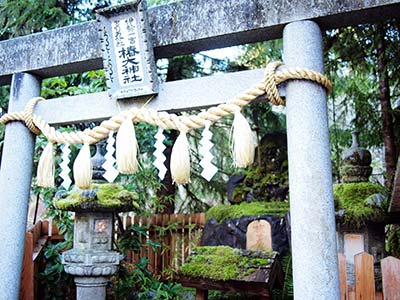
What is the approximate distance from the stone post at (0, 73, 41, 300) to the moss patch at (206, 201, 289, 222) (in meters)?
3.69

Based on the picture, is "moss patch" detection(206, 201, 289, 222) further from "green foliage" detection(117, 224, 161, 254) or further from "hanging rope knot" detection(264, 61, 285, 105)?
"hanging rope knot" detection(264, 61, 285, 105)

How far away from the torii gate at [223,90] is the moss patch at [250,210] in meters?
3.68

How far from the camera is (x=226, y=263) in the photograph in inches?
136

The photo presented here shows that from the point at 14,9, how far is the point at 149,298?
4519 millimetres

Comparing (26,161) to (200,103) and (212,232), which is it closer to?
(200,103)

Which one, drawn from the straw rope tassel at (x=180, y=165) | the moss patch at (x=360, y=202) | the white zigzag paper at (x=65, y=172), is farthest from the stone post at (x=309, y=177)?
the moss patch at (x=360, y=202)

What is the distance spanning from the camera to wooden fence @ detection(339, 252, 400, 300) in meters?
2.58

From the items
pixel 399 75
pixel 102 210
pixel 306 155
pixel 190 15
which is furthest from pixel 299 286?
pixel 399 75

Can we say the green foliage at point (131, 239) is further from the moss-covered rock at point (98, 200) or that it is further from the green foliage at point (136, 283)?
the moss-covered rock at point (98, 200)

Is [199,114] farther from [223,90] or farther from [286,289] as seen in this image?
[286,289]

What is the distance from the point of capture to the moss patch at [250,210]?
5.71 metres

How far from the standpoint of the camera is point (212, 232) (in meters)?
5.97

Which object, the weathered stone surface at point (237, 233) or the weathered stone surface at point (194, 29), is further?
the weathered stone surface at point (237, 233)

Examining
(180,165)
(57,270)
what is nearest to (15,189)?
(180,165)
